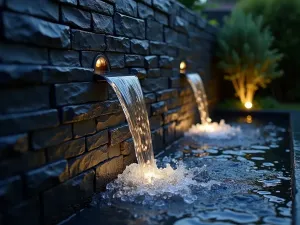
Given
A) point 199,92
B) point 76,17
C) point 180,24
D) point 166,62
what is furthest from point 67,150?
point 199,92

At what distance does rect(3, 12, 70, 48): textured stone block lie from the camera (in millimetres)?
2191

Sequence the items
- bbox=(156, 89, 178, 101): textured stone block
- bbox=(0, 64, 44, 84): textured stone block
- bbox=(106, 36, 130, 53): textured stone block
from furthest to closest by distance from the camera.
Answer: bbox=(156, 89, 178, 101): textured stone block
bbox=(106, 36, 130, 53): textured stone block
bbox=(0, 64, 44, 84): textured stone block

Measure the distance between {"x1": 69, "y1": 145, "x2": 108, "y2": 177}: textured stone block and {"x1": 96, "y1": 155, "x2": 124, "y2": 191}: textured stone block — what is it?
80mm

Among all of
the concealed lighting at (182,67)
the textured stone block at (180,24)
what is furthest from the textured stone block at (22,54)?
the concealed lighting at (182,67)

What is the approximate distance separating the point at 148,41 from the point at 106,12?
4.08 ft

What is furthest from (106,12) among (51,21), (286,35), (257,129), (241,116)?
(286,35)

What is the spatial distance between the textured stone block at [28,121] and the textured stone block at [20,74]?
0.67 ft

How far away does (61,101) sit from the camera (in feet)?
8.95

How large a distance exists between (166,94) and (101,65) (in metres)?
2.06

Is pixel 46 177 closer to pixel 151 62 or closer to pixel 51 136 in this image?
pixel 51 136

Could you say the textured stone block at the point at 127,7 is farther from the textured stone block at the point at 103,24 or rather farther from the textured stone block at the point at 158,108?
the textured stone block at the point at 158,108

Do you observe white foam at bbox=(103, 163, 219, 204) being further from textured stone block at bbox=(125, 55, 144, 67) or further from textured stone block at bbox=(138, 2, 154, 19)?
textured stone block at bbox=(138, 2, 154, 19)

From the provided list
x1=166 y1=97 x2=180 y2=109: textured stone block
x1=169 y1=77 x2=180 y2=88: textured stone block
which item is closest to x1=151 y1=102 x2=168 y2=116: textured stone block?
x1=166 y1=97 x2=180 y2=109: textured stone block

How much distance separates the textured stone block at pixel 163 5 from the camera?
4891 millimetres
